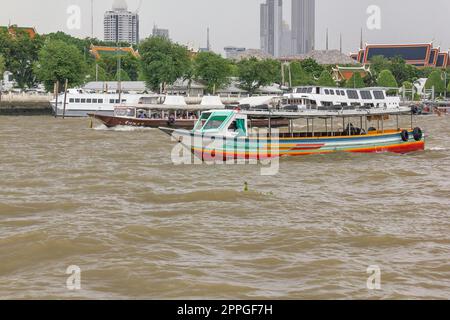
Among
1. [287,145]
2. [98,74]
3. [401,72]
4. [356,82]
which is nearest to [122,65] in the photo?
[98,74]

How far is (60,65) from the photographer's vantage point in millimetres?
83500

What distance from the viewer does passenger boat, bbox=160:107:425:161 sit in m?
26.6

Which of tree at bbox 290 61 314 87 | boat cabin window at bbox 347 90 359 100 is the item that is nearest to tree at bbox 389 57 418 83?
tree at bbox 290 61 314 87

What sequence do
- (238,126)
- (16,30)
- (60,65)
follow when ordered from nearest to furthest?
(238,126), (60,65), (16,30)

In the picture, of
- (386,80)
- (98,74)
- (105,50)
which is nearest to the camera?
(98,74)

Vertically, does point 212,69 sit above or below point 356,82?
above

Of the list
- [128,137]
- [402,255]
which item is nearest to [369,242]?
[402,255]

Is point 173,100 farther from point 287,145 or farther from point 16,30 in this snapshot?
point 16,30

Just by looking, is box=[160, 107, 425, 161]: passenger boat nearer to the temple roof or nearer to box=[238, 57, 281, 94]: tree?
box=[238, 57, 281, 94]: tree

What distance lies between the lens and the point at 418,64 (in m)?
144

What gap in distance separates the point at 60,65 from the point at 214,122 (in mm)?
59815

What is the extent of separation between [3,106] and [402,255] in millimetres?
72970
